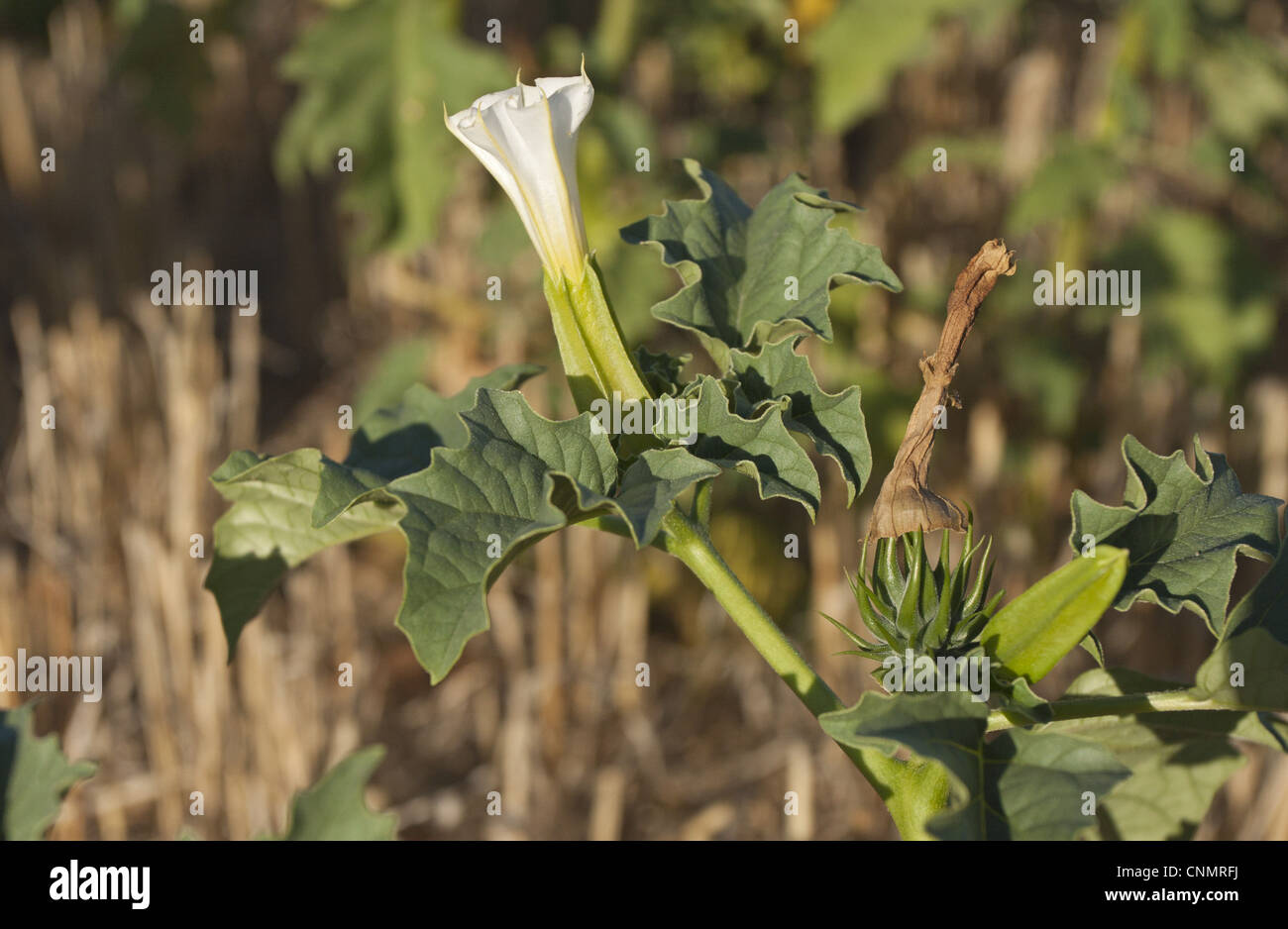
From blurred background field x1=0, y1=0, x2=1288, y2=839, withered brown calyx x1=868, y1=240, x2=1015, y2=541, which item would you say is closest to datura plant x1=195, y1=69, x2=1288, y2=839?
withered brown calyx x1=868, y1=240, x2=1015, y2=541

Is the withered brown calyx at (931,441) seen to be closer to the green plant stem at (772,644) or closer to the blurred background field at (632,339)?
the green plant stem at (772,644)

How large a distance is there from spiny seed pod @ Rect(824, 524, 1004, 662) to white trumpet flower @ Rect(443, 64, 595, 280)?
0.25 metres

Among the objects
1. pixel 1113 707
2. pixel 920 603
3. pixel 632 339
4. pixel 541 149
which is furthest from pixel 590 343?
pixel 632 339

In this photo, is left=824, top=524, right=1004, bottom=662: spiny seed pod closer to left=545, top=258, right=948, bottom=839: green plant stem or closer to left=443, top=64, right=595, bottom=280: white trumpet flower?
left=545, top=258, right=948, bottom=839: green plant stem

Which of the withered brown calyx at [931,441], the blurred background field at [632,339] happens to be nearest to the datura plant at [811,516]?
the withered brown calyx at [931,441]

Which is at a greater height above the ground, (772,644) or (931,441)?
(931,441)

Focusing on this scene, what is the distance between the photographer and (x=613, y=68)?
79.0 inches

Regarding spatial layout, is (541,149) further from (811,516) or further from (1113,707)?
(1113,707)

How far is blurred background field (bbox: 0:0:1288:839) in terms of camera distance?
76.5 inches

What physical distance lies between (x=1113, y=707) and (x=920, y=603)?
11cm

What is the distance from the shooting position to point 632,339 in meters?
1.99

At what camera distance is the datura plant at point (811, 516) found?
554 millimetres

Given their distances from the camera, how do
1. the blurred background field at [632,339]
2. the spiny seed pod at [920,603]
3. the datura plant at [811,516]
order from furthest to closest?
the blurred background field at [632,339] → the spiny seed pod at [920,603] → the datura plant at [811,516]
